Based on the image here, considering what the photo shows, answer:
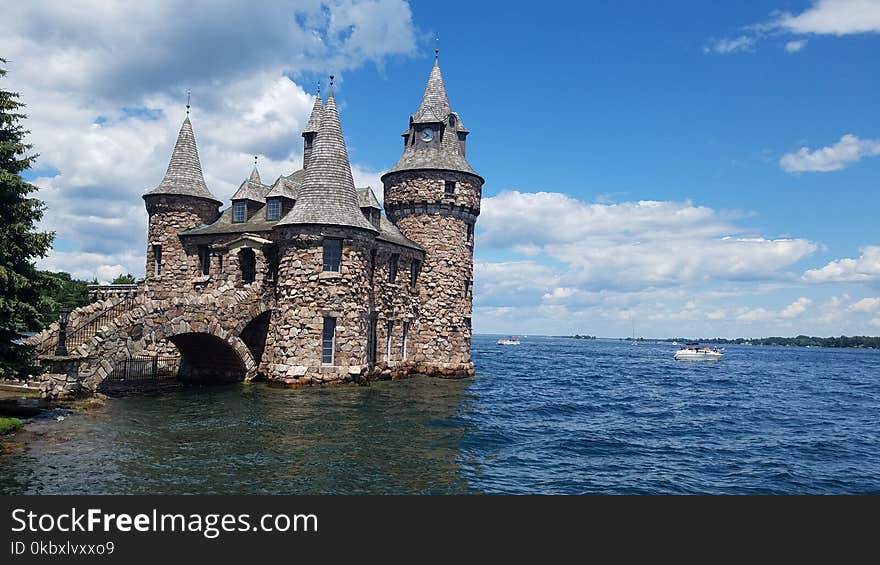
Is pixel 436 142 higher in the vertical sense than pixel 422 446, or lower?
higher

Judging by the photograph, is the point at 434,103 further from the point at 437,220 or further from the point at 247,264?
the point at 247,264

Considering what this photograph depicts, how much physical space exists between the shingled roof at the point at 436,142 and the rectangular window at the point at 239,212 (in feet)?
30.3

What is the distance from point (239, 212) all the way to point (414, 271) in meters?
10.9

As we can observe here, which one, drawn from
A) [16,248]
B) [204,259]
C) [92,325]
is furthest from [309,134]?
[16,248]

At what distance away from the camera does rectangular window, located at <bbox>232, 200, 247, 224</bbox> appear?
123ft

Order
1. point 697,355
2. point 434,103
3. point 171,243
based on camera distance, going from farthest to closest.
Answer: point 697,355, point 434,103, point 171,243

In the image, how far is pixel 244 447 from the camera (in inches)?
715

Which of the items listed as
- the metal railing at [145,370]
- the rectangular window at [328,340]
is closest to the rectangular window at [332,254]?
the rectangular window at [328,340]

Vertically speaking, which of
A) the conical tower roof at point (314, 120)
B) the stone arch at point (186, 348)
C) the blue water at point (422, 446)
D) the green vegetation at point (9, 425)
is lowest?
the blue water at point (422, 446)

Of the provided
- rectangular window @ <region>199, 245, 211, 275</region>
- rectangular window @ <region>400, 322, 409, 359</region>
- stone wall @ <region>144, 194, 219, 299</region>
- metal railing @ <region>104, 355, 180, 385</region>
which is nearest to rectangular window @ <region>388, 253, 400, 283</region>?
rectangular window @ <region>400, 322, 409, 359</region>

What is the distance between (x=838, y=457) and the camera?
21797 mm

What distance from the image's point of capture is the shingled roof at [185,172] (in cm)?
3832

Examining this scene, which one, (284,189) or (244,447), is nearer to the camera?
(244,447)

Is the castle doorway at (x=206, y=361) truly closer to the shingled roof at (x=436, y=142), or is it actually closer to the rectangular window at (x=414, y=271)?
the rectangular window at (x=414, y=271)
